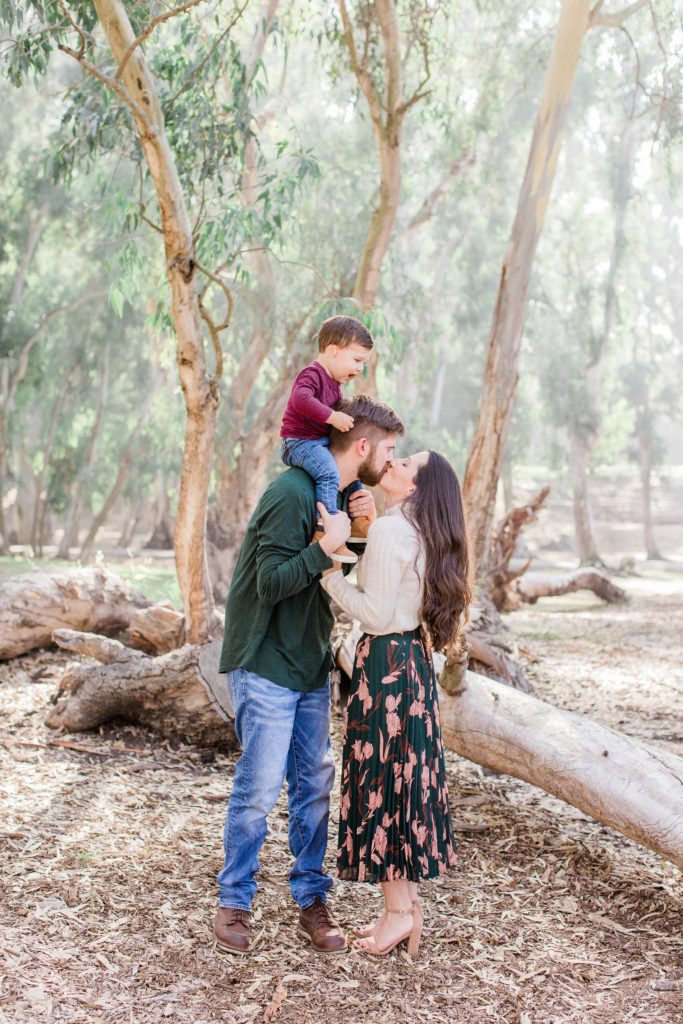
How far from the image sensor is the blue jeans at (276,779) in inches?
112

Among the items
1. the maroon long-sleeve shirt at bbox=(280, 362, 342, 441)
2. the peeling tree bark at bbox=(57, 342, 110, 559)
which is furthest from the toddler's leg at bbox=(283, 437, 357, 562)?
the peeling tree bark at bbox=(57, 342, 110, 559)

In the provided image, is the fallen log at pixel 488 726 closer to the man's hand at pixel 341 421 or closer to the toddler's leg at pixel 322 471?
the toddler's leg at pixel 322 471

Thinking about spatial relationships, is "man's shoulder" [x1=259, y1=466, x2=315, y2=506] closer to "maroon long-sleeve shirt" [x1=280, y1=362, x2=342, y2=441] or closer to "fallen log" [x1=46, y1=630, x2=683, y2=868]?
"maroon long-sleeve shirt" [x1=280, y1=362, x2=342, y2=441]

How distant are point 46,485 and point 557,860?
17986mm

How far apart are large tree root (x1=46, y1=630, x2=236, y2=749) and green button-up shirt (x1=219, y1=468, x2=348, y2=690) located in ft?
6.45

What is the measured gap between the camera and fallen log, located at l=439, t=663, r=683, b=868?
3262mm

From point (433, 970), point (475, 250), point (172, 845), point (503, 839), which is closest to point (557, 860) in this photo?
point (503, 839)

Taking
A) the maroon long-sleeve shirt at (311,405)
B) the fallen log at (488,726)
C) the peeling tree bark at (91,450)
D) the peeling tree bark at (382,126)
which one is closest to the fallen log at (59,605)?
the fallen log at (488,726)

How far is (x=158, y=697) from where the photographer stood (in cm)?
491

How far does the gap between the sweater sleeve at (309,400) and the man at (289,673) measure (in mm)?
161

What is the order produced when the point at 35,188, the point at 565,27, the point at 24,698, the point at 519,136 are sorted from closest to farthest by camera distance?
1. the point at 24,698
2. the point at 565,27
3. the point at 35,188
4. the point at 519,136

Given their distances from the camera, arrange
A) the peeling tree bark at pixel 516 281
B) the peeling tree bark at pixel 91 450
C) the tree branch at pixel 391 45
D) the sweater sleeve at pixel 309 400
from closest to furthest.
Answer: the sweater sleeve at pixel 309 400
the tree branch at pixel 391 45
the peeling tree bark at pixel 516 281
the peeling tree bark at pixel 91 450

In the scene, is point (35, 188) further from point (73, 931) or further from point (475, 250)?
point (73, 931)

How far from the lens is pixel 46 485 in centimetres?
2016
